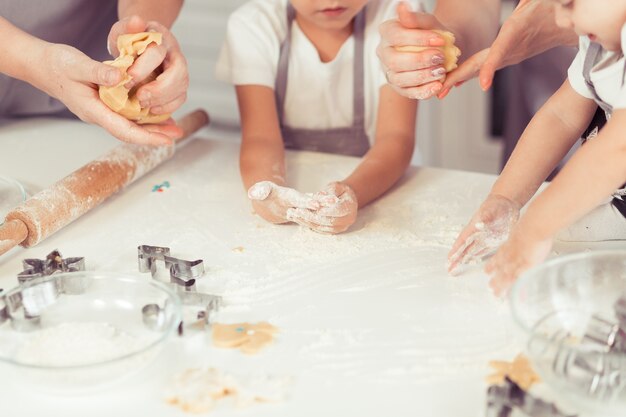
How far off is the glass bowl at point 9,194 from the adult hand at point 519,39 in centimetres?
61

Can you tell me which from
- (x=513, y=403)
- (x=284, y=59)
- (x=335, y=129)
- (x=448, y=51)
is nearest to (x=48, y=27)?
(x=284, y=59)

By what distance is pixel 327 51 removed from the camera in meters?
1.54

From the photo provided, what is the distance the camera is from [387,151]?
1.35 metres

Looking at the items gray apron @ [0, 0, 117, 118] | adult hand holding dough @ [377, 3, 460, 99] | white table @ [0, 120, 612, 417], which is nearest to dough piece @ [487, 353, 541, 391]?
white table @ [0, 120, 612, 417]

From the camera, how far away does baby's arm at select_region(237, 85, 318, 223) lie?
45.9 inches

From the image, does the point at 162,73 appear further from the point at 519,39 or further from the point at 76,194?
the point at 519,39

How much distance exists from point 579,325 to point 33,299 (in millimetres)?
582

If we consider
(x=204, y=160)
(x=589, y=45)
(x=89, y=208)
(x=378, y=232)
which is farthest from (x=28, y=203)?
(x=589, y=45)

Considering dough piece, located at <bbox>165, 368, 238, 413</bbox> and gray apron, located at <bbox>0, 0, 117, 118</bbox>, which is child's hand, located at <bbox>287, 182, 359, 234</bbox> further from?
gray apron, located at <bbox>0, 0, 117, 118</bbox>

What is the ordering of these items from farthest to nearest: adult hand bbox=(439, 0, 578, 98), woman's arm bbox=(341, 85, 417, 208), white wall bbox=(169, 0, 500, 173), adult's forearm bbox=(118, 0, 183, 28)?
white wall bbox=(169, 0, 500, 173) → adult's forearm bbox=(118, 0, 183, 28) → woman's arm bbox=(341, 85, 417, 208) → adult hand bbox=(439, 0, 578, 98)

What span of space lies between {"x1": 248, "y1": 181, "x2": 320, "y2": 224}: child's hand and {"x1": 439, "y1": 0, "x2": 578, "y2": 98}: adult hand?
0.79ft

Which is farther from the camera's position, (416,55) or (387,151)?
(387,151)

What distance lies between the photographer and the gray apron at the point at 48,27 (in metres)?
1.52

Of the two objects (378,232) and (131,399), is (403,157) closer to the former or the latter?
(378,232)
